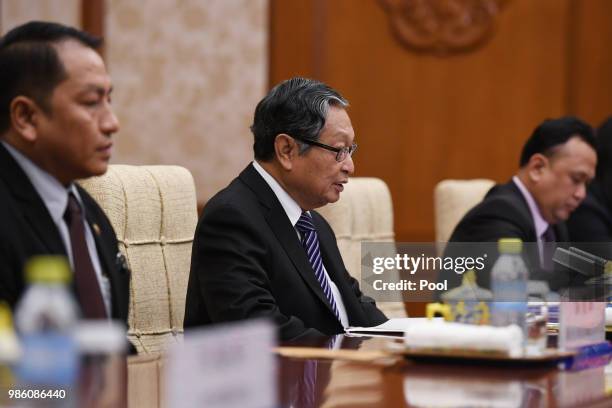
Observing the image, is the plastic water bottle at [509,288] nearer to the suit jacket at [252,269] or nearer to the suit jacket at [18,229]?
the suit jacket at [252,269]

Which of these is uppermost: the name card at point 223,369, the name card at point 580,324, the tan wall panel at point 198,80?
the tan wall panel at point 198,80

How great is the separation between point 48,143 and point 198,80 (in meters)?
3.72

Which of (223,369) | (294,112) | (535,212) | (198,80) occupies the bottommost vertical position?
(223,369)

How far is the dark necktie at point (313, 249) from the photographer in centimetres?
296

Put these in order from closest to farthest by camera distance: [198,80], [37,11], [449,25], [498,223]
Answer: [498,223]
[37,11]
[198,80]
[449,25]

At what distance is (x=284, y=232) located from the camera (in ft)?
9.52

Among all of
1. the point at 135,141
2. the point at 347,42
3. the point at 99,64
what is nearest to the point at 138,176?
the point at 99,64

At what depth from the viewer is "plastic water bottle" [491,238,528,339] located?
2.12 m

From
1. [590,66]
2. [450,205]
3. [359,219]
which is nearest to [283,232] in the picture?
[359,219]

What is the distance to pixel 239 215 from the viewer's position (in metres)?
2.81

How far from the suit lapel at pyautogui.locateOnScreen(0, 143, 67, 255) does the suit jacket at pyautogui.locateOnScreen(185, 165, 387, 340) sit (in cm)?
78

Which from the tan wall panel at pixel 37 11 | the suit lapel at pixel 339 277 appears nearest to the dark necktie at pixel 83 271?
the suit lapel at pixel 339 277

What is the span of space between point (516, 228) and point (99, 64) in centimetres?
237

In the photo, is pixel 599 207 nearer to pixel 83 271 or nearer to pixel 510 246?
pixel 510 246
